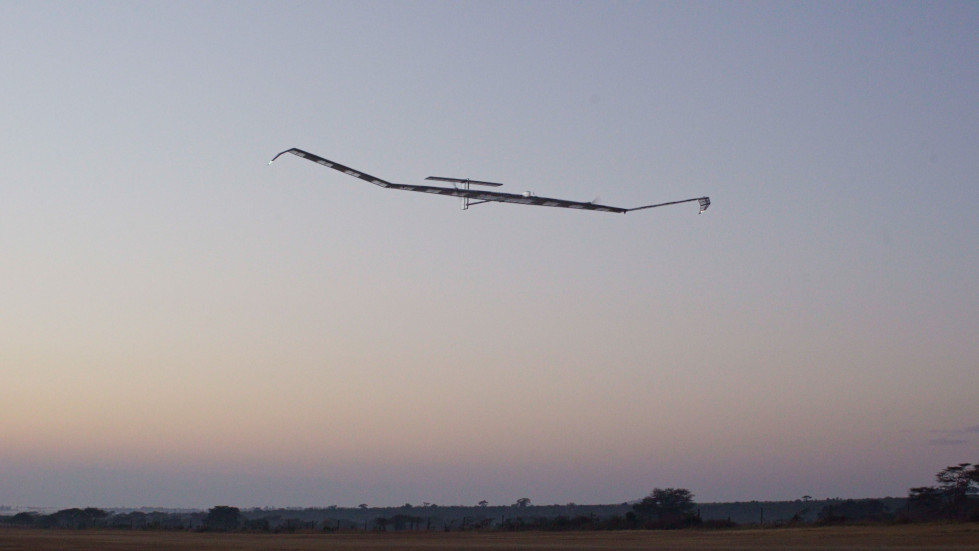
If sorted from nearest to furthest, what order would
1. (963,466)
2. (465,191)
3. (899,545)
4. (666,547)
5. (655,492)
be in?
1. (465,191)
2. (899,545)
3. (666,547)
4. (963,466)
5. (655,492)

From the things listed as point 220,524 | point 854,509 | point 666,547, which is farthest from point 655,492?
point 666,547

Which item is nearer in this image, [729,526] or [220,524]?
[729,526]

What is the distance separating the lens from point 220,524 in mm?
152250

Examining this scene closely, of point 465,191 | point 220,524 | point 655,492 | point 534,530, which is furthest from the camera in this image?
point 220,524

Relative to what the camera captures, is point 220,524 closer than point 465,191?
No

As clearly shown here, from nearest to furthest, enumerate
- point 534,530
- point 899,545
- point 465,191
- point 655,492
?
point 465,191
point 899,545
point 534,530
point 655,492

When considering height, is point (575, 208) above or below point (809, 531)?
above

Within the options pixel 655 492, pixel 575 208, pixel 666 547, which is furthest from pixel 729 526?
pixel 655 492

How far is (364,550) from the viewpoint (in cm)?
5112

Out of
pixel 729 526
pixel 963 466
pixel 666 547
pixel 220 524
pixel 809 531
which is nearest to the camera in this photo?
pixel 666 547

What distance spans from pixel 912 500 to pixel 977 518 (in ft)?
117

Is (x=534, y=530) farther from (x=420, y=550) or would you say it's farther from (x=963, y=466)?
(x=963, y=466)

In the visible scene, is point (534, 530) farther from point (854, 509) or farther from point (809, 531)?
point (854, 509)

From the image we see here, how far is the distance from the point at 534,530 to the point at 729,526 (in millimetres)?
15813
